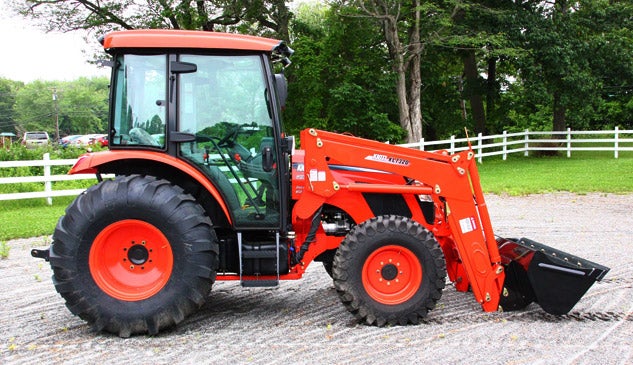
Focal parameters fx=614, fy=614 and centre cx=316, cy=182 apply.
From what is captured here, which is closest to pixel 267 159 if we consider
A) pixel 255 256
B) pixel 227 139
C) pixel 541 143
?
pixel 227 139

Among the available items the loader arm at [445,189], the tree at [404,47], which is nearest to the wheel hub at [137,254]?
the loader arm at [445,189]

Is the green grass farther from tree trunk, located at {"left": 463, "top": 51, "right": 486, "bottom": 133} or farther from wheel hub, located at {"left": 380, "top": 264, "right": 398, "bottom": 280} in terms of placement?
wheel hub, located at {"left": 380, "top": 264, "right": 398, "bottom": 280}

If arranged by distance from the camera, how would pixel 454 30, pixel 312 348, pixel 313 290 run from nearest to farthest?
1. pixel 312 348
2. pixel 313 290
3. pixel 454 30

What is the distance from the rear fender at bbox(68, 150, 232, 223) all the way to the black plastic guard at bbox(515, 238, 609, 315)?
8.29ft

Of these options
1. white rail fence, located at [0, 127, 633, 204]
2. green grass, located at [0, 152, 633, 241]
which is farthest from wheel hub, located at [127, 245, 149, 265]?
white rail fence, located at [0, 127, 633, 204]

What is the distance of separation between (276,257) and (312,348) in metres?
0.87

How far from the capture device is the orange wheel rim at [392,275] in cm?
487

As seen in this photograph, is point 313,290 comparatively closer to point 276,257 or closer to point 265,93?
point 276,257

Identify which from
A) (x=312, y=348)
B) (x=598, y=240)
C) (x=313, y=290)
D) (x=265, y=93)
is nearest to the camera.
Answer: (x=312, y=348)

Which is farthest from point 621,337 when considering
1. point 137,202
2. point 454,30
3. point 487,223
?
point 454,30

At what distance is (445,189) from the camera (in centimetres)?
512

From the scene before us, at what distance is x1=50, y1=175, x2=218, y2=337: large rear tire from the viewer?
455 cm

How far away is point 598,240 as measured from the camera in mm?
8586

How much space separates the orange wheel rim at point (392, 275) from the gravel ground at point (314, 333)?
268 mm
